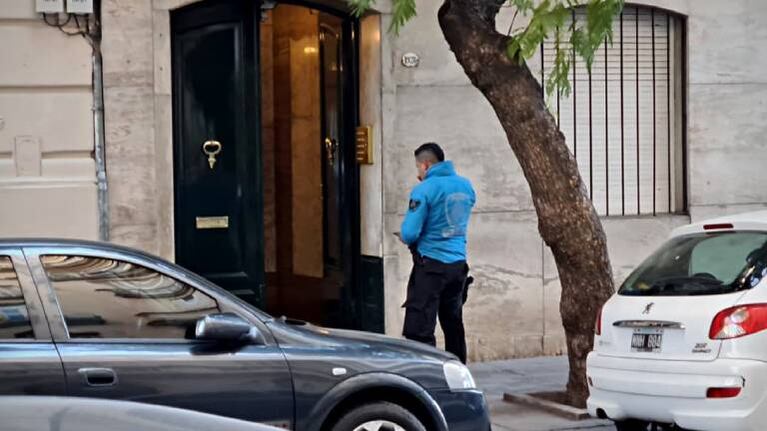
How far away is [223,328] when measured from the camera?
673 centimetres

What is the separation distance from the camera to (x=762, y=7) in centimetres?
1369

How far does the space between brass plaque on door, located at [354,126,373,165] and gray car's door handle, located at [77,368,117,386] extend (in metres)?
6.19

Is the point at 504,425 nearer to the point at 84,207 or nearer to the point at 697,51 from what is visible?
the point at 84,207

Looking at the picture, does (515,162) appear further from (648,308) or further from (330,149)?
(648,308)

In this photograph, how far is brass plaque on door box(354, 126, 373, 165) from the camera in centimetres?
1246

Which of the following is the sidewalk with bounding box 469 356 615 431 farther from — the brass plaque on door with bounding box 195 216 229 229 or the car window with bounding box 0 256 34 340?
the car window with bounding box 0 256 34 340

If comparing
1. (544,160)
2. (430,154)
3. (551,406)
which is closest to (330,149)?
(430,154)

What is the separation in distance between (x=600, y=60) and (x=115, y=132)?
4.84 meters

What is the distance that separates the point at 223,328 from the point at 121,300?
1.76 feet

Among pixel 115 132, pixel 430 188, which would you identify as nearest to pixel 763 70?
pixel 430 188

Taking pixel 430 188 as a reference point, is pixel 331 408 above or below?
below

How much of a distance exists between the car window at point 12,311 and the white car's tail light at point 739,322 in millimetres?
4006

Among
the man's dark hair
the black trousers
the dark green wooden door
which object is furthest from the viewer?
the dark green wooden door

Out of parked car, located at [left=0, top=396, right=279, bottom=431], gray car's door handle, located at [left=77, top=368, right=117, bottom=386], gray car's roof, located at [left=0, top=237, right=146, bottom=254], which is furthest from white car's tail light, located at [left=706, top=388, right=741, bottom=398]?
parked car, located at [left=0, top=396, right=279, bottom=431]
